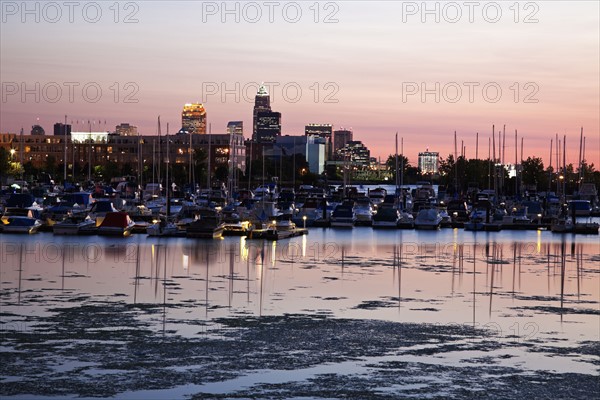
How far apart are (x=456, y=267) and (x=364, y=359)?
2810cm

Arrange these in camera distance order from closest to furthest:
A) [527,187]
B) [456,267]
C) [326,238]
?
[456,267], [326,238], [527,187]

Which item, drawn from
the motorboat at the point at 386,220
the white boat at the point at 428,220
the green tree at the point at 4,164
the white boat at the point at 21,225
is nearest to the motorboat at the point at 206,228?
the white boat at the point at 21,225

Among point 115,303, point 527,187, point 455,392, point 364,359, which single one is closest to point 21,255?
point 115,303

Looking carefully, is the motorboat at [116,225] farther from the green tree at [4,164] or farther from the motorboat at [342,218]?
the green tree at [4,164]

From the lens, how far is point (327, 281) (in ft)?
154

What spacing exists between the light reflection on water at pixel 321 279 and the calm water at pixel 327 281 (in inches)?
2.3

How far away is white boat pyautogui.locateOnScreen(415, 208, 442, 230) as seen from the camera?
303 ft

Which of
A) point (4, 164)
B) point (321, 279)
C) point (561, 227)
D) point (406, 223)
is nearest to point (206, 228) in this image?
point (406, 223)

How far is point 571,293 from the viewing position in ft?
142

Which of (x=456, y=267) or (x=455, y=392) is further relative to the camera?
(x=456, y=267)

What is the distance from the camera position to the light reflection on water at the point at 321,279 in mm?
36281

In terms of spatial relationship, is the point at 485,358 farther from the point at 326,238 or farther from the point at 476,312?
the point at 326,238

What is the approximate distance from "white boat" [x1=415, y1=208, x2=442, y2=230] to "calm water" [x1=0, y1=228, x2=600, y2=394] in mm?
16903

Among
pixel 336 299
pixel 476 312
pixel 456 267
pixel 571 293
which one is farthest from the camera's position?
pixel 456 267
